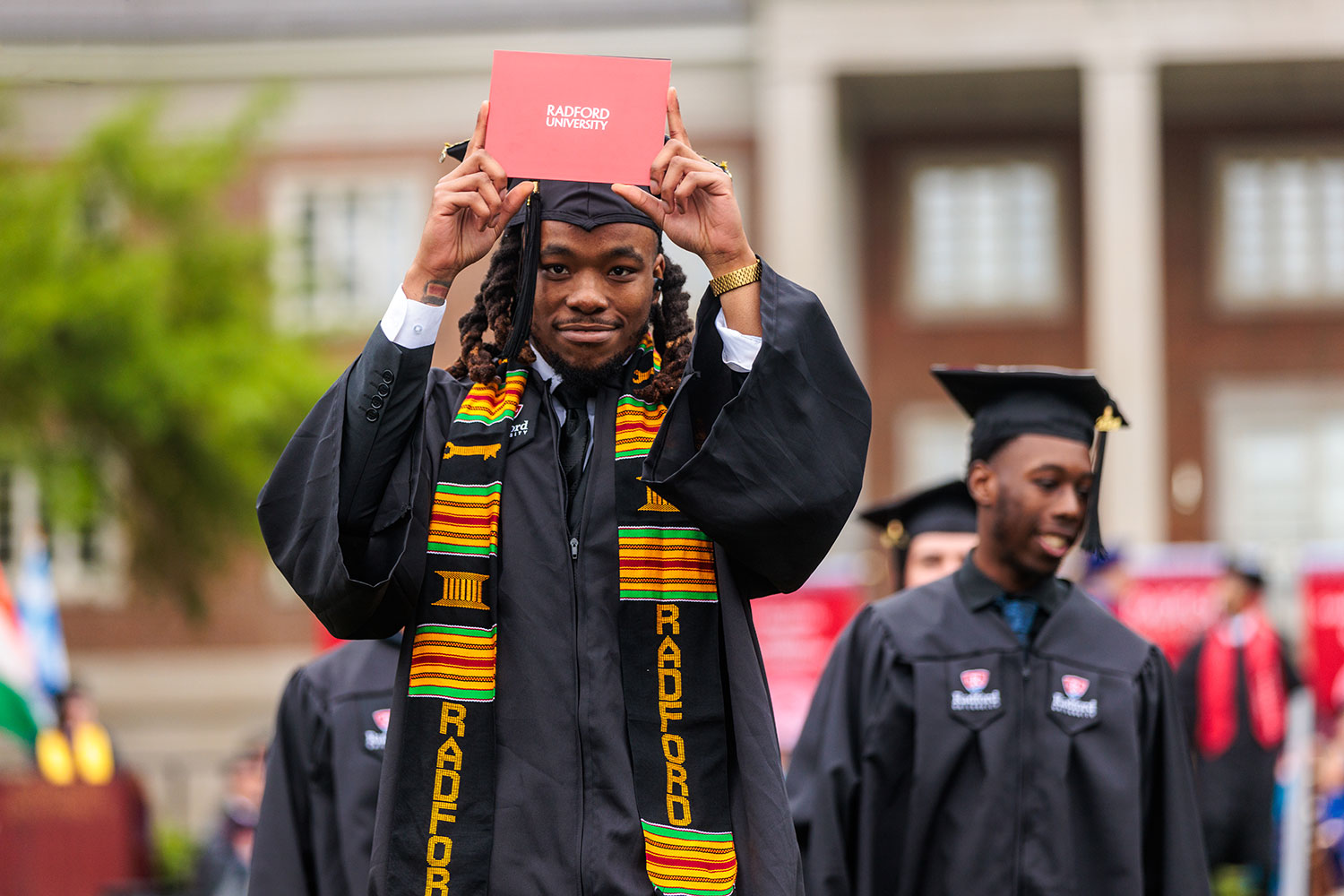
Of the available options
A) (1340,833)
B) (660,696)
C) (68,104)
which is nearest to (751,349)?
(660,696)

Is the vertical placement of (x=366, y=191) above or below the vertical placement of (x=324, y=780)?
above

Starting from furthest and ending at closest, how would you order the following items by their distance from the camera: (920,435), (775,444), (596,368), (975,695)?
(920,435), (975,695), (596,368), (775,444)

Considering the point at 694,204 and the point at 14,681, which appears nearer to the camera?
the point at 694,204

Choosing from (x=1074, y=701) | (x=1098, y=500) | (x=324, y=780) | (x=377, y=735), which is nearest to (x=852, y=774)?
(x=1074, y=701)

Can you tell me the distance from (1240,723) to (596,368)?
9.02 meters

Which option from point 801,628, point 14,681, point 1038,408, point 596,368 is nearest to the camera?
point 596,368

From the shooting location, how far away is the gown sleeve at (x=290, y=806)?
4.40 meters

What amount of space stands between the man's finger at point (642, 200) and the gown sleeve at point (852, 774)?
6.46 ft

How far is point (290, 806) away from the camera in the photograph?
4.51 meters

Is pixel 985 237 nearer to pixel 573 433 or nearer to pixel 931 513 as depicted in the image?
pixel 931 513

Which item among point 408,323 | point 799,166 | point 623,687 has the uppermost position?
point 799,166

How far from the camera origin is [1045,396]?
4688mm

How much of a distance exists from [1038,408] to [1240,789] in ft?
23.7

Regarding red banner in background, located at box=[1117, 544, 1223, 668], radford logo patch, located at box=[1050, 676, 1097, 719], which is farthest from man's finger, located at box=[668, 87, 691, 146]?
red banner in background, located at box=[1117, 544, 1223, 668]
